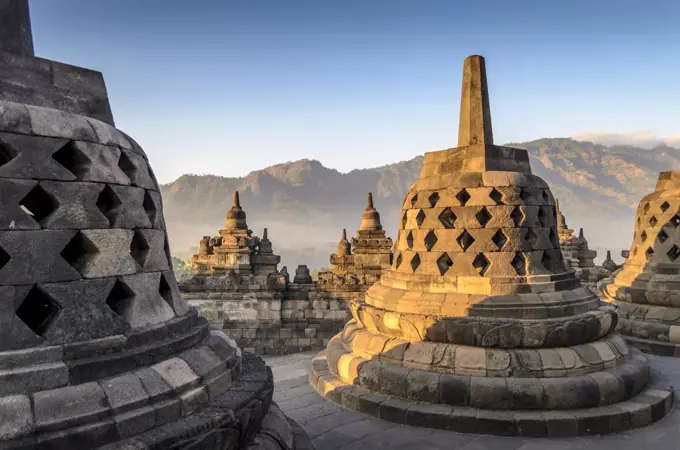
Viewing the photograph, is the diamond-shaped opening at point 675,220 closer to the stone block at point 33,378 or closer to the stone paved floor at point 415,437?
the stone paved floor at point 415,437

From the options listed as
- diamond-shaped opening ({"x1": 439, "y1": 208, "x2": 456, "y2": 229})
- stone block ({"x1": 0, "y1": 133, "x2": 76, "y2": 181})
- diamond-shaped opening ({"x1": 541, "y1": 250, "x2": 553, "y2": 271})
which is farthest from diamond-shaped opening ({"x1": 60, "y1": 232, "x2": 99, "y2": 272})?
diamond-shaped opening ({"x1": 541, "y1": 250, "x2": 553, "y2": 271})

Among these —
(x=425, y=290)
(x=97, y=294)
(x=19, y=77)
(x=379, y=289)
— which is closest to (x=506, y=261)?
(x=425, y=290)

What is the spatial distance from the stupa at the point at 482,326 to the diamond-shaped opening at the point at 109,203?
366cm

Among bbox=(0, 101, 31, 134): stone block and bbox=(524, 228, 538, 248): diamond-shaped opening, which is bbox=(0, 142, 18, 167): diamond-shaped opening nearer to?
bbox=(0, 101, 31, 134): stone block

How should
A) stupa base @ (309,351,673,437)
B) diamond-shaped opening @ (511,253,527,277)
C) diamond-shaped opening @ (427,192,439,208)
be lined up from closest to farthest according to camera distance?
stupa base @ (309,351,673,437)
diamond-shaped opening @ (511,253,527,277)
diamond-shaped opening @ (427,192,439,208)

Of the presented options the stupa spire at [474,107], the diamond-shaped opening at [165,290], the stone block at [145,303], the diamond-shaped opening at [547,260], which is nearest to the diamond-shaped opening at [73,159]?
the stone block at [145,303]

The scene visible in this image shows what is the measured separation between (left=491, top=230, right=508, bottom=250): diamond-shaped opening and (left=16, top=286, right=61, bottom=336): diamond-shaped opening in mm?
4816

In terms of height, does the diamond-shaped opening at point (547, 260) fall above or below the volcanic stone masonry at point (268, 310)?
above

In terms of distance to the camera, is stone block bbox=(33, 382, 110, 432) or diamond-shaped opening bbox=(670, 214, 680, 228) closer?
stone block bbox=(33, 382, 110, 432)

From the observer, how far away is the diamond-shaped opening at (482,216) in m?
6.16

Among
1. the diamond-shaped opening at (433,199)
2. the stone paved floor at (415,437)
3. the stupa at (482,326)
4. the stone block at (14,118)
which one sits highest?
the stone block at (14,118)

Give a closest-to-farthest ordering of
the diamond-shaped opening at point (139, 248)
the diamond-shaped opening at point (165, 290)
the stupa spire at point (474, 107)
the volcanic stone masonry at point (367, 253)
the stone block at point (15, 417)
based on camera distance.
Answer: the stone block at point (15, 417) → the diamond-shaped opening at point (139, 248) → the diamond-shaped opening at point (165, 290) → the stupa spire at point (474, 107) → the volcanic stone masonry at point (367, 253)

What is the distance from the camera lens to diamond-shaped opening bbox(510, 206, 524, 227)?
6.12 meters

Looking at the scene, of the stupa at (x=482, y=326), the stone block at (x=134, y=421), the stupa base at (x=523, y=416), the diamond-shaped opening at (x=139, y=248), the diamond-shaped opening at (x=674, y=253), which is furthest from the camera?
the diamond-shaped opening at (x=674, y=253)
